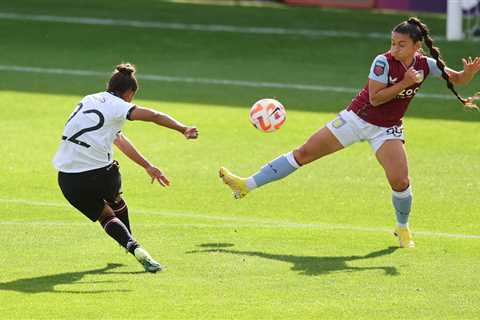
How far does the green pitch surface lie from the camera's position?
10.2 m

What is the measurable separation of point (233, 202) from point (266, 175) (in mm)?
1895

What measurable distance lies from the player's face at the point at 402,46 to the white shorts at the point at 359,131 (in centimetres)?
71

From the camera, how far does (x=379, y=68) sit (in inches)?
462

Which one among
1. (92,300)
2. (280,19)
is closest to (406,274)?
(92,300)

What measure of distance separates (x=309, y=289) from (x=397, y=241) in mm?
2233

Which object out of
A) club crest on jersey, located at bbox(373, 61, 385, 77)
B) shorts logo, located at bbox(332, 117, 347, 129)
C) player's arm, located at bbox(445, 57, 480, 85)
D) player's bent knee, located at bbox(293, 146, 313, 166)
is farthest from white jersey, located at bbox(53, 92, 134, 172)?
player's arm, located at bbox(445, 57, 480, 85)

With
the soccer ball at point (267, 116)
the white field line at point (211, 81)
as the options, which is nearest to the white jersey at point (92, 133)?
the soccer ball at point (267, 116)

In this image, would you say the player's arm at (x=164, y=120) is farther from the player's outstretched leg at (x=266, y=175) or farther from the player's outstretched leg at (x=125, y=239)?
the player's outstretched leg at (x=266, y=175)

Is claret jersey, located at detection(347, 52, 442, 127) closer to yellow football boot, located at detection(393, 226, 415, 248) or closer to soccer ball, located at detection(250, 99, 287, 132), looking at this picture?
yellow football boot, located at detection(393, 226, 415, 248)

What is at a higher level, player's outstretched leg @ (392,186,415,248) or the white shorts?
the white shorts

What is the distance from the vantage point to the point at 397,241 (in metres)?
12.5

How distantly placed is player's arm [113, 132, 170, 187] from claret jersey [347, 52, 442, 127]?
2165mm

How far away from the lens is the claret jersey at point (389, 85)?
11742 mm

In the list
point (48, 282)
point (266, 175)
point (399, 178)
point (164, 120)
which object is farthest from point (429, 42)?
point (48, 282)
